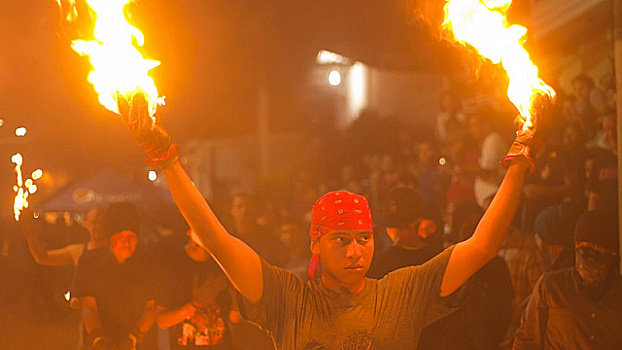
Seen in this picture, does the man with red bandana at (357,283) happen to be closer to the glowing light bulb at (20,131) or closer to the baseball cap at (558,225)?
the baseball cap at (558,225)

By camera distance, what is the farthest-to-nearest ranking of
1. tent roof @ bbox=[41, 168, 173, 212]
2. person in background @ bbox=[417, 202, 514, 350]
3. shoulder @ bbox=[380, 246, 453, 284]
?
tent roof @ bbox=[41, 168, 173, 212] → person in background @ bbox=[417, 202, 514, 350] → shoulder @ bbox=[380, 246, 453, 284]

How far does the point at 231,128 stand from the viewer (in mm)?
17766

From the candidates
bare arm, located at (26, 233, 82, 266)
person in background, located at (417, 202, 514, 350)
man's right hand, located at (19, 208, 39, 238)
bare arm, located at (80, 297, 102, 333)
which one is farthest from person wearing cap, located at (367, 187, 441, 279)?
man's right hand, located at (19, 208, 39, 238)

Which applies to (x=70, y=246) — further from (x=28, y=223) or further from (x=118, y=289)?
(x=118, y=289)

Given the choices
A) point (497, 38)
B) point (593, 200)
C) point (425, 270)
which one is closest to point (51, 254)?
point (425, 270)

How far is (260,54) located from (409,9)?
A: 1840 mm

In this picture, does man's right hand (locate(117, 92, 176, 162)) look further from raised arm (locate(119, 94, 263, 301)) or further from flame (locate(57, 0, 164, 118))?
flame (locate(57, 0, 164, 118))

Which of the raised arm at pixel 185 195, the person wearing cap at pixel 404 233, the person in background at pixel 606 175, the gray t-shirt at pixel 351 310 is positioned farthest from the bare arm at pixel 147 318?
the person in background at pixel 606 175

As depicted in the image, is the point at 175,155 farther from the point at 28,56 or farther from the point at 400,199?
the point at 28,56

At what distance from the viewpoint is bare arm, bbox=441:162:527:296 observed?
402cm

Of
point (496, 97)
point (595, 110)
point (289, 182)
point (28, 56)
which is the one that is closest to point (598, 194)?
point (595, 110)

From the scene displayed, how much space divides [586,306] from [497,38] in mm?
1978

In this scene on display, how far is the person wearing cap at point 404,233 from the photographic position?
5.89m

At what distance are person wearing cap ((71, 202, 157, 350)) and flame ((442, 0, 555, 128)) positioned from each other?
122 inches
